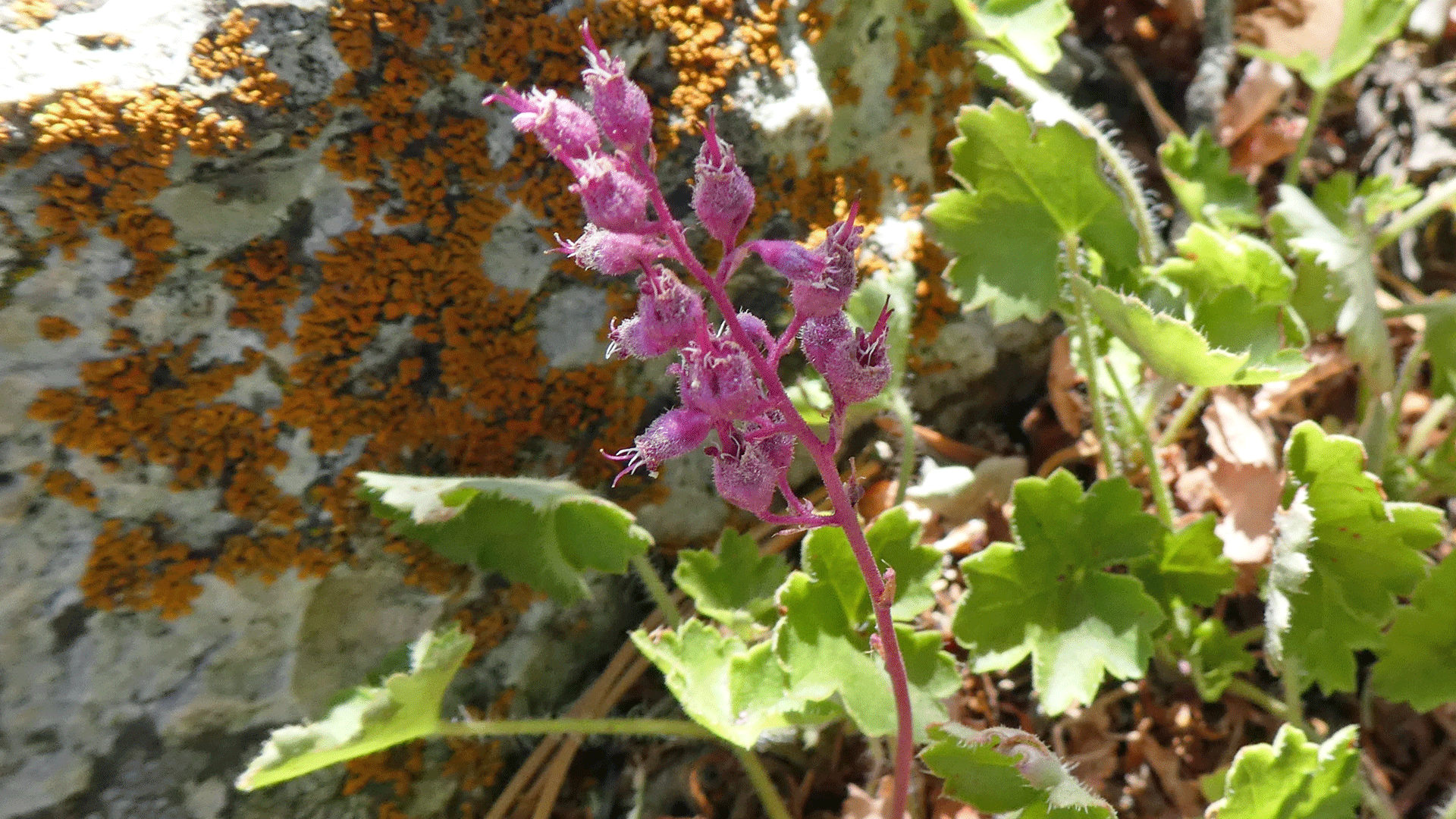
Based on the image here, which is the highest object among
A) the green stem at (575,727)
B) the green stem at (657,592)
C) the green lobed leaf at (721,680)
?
the green lobed leaf at (721,680)

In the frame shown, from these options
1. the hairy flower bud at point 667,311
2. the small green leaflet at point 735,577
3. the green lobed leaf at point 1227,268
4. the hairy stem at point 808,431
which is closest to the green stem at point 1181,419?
the green lobed leaf at point 1227,268

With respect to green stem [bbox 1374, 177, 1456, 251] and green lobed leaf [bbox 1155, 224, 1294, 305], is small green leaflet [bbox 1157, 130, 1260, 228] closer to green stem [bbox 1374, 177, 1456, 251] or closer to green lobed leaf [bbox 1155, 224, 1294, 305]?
green stem [bbox 1374, 177, 1456, 251]

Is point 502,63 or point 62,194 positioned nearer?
point 62,194

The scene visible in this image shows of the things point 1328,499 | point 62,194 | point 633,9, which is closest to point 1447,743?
point 1328,499

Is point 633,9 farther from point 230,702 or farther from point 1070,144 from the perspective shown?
point 230,702

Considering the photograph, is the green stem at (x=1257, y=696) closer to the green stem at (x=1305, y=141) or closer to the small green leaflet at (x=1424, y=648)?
the small green leaflet at (x=1424, y=648)

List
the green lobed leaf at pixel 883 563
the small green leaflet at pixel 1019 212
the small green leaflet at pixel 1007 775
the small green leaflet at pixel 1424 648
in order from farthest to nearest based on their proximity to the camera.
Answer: the small green leaflet at pixel 1019 212 → the small green leaflet at pixel 1424 648 → the green lobed leaf at pixel 883 563 → the small green leaflet at pixel 1007 775

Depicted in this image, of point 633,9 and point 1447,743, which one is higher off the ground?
point 633,9

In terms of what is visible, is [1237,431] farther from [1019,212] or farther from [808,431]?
[808,431]
